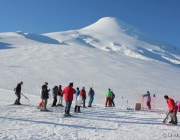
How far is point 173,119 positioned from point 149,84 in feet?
107

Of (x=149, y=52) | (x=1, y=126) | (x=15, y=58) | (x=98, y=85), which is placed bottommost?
(x=1, y=126)

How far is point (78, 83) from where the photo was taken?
3869cm

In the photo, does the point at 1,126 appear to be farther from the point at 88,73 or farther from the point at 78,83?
the point at 88,73

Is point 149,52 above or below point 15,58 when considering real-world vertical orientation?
above

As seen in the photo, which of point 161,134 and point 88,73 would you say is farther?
point 88,73

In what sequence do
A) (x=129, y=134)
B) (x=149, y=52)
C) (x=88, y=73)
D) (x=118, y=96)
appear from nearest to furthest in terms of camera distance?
(x=129, y=134), (x=118, y=96), (x=88, y=73), (x=149, y=52)

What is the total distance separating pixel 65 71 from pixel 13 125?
38219mm

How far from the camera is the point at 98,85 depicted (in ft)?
126

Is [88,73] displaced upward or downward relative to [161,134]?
upward

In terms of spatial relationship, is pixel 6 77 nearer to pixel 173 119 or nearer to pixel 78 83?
pixel 78 83

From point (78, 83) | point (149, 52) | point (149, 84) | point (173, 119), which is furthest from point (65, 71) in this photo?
point (149, 52)

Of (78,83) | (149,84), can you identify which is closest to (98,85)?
(78,83)

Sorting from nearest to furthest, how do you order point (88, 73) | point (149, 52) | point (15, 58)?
point (88, 73) < point (15, 58) < point (149, 52)

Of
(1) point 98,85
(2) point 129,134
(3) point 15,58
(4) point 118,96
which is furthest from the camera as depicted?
(3) point 15,58
